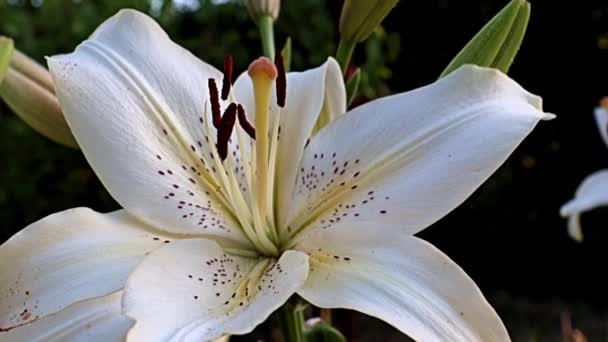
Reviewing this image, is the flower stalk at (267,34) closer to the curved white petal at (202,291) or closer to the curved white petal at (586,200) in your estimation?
the curved white petal at (202,291)

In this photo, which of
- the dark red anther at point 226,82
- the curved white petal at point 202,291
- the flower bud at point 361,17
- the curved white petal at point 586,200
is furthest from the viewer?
the curved white petal at point 586,200

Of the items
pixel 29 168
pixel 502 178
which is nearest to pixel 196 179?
pixel 29 168

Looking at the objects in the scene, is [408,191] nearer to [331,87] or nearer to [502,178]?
[331,87]

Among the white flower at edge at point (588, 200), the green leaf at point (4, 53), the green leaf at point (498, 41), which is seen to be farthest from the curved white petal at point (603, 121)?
the green leaf at point (4, 53)

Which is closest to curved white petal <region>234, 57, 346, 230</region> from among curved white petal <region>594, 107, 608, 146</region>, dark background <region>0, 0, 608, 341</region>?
curved white petal <region>594, 107, 608, 146</region>

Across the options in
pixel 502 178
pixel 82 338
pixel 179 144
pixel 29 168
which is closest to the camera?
pixel 82 338
